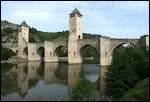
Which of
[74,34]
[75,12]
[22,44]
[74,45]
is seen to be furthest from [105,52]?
[22,44]

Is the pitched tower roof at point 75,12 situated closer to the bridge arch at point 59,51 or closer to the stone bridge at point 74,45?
the stone bridge at point 74,45

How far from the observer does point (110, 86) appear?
20.8 metres

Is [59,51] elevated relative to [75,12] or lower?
lower

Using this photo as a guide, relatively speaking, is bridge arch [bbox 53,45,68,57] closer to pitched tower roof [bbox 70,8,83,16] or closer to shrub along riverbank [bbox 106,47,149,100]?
pitched tower roof [bbox 70,8,83,16]

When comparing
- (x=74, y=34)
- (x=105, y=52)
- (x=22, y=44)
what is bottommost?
(x=105, y=52)

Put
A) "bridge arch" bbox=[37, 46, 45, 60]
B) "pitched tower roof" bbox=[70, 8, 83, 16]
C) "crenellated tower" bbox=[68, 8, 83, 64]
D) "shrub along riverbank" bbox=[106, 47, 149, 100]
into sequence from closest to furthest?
"shrub along riverbank" bbox=[106, 47, 149, 100] → "crenellated tower" bbox=[68, 8, 83, 64] → "pitched tower roof" bbox=[70, 8, 83, 16] → "bridge arch" bbox=[37, 46, 45, 60]

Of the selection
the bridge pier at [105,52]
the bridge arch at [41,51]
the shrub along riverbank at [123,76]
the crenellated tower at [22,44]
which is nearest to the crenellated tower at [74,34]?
the bridge pier at [105,52]

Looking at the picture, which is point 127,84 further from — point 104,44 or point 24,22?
point 24,22

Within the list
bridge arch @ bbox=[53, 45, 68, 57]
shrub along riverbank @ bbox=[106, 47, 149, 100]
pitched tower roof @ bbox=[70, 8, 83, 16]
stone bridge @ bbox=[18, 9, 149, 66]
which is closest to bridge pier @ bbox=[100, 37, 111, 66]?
stone bridge @ bbox=[18, 9, 149, 66]

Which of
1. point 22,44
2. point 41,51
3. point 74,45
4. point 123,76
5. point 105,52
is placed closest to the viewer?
point 123,76

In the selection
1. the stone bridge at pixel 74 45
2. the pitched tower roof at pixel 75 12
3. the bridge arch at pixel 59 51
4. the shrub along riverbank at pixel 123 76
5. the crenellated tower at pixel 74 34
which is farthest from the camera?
the bridge arch at pixel 59 51

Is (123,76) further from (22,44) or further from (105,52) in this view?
(22,44)

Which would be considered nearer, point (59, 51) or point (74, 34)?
point (74, 34)

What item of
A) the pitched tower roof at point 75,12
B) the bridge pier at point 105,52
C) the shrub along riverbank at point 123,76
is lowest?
the shrub along riverbank at point 123,76
